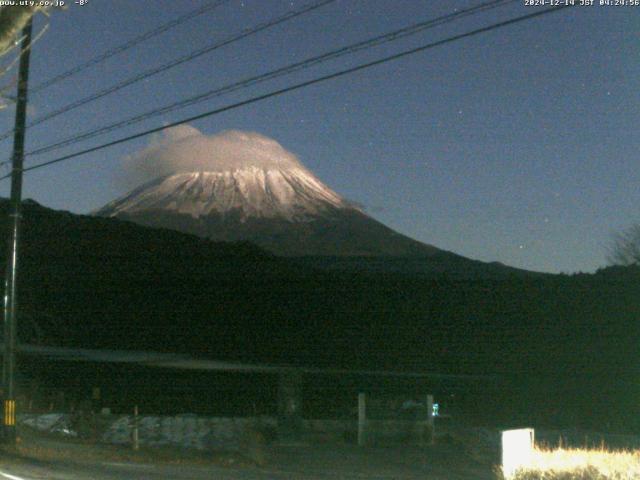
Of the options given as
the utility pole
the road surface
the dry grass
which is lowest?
the road surface

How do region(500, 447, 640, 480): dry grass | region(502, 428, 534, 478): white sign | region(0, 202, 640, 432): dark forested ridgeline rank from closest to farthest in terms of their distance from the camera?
region(500, 447, 640, 480): dry grass, region(502, 428, 534, 478): white sign, region(0, 202, 640, 432): dark forested ridgeline

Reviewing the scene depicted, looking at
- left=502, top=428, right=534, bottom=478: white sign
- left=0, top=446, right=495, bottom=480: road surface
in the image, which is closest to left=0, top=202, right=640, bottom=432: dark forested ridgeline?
left=0, top=446, right=495, bottom=480: road surface

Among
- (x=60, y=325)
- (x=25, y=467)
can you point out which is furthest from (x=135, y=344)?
(x=25, y=467)

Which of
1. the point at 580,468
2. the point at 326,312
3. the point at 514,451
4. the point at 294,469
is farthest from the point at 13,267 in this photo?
the point at 326,312

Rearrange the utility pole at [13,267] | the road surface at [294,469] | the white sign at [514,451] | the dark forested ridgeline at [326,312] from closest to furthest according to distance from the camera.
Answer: the white sign at [514,451] < the road surface at [294,469] < the utility pole at [13,267] < the dark forested ridgeline at [326,312]

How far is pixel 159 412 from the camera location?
123 ft

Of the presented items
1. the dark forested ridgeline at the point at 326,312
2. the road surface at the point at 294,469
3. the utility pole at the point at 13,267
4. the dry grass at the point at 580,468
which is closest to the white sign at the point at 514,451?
the dry grass at the point at 580,468

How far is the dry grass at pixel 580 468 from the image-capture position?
1066 centimetres

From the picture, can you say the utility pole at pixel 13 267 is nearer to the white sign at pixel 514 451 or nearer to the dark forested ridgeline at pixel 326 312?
the white sign at pixel 514 451

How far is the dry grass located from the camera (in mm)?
10656

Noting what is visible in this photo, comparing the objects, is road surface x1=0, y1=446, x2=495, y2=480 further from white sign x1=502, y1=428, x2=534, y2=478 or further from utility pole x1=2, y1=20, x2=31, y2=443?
white sign x1=502, y1=428, x2=534, y2=478

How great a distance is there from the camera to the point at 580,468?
11.0 metres

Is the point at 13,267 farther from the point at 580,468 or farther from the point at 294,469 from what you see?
the point at 580,468

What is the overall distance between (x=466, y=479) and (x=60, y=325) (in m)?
34.4
